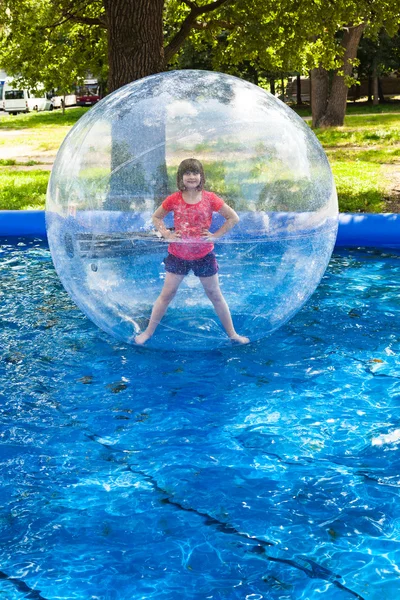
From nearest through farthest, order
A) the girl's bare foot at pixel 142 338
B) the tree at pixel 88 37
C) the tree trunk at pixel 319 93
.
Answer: the girl's bare foot at pixel 142 338, the tree at pixel 88 37, the tree trunk at pixel 319 93

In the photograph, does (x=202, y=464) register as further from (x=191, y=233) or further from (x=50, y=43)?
(x=50, y=43)

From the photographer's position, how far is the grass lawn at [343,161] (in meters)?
10.6

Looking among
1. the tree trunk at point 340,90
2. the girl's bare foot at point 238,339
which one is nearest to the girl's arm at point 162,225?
the girl's bare foot at point 238,339

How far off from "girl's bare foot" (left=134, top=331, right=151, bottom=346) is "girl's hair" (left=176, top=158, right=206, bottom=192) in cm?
96

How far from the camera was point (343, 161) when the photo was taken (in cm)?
1413

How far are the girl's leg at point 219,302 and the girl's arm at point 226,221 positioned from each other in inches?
9.7

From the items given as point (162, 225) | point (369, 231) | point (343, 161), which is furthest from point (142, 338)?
point (343, 161)

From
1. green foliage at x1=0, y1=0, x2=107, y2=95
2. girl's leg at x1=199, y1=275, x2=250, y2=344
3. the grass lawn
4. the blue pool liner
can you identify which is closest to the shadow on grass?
the grass lawn

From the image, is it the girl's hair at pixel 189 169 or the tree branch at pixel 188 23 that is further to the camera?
the tree branch at pixel 188 23

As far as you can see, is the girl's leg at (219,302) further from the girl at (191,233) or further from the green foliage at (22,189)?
the green foliage at (22,189)

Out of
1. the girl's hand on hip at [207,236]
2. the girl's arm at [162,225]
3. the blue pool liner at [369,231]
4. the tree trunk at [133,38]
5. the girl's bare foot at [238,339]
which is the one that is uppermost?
the tree trunk at [133,38]

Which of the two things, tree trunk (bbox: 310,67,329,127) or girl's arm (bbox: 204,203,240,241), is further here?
tree trunk (bbox: 310,67,329,127)

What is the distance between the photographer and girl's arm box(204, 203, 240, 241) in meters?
4.65

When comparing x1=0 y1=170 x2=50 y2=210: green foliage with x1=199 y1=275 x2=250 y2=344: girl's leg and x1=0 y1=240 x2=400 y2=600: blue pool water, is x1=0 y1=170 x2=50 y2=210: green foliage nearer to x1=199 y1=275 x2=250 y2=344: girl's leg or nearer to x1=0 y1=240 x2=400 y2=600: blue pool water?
x1=0 y1=240 x2=400 y2=600: blue pool water
